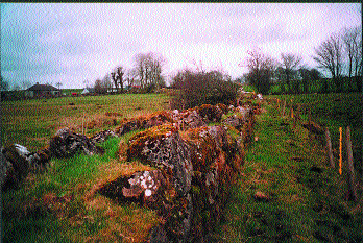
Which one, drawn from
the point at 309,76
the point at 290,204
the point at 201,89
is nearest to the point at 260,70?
the point at 309,76

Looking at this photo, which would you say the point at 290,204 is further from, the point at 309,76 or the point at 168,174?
the point at 309,76

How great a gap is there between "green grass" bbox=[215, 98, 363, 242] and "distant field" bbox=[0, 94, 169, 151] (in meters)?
5.16

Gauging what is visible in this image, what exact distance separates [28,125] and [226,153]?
6562 millimetres

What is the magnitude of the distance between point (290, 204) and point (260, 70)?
24.5m

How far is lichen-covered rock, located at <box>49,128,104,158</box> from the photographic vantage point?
159 inches

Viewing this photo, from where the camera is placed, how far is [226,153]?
25.0 ft

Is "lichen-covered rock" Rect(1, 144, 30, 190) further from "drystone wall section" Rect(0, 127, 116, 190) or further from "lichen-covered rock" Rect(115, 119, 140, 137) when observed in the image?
"lichen-covered rock" Rect(115, 119, 140, 137)

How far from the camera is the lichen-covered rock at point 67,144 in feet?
13.3

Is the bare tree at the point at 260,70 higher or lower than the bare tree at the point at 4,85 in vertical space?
higher

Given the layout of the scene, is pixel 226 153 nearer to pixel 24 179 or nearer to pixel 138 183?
pixel 138 183

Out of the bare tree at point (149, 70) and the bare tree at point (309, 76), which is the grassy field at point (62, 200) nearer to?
the bare tree at point (149, 70)

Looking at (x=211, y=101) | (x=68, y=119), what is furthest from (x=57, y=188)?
(x=211, y=101)

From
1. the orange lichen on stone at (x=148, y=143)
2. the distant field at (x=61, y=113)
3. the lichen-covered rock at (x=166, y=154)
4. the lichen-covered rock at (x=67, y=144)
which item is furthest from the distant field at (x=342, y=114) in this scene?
the distant field at (x=61, y=113)

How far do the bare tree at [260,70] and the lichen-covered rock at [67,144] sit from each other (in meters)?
23.7
